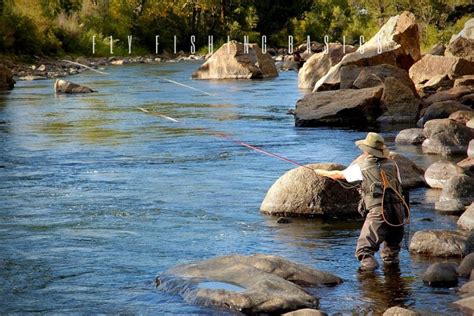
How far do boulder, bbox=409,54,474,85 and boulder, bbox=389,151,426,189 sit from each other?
14.0 meters

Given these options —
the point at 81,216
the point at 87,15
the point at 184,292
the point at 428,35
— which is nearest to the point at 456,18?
the point at 428,35

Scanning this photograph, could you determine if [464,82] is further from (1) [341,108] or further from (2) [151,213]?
(2) [151,213]

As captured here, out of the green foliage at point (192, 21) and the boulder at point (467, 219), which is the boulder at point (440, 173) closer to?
the boulder at point (467, 219)

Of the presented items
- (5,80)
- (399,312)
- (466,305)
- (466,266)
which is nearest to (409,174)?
(466,266)

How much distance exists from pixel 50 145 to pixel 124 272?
33.5ft

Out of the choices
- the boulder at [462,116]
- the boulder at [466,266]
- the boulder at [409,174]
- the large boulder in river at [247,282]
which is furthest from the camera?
the boulder at [462,116]

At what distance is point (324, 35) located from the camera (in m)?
74.3

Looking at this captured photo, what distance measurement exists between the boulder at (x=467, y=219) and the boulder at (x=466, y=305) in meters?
2.80

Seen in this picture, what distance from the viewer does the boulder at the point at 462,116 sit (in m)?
20.6

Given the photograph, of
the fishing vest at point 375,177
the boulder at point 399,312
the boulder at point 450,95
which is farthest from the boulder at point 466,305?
the boulder at point 450,95

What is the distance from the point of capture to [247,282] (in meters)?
8.62

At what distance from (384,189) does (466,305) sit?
61.1 inches

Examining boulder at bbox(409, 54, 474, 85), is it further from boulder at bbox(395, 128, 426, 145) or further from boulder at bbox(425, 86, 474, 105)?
boulder at bbox(395, 128, 426, 145)

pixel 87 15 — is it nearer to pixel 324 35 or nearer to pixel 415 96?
pixel 324 35
